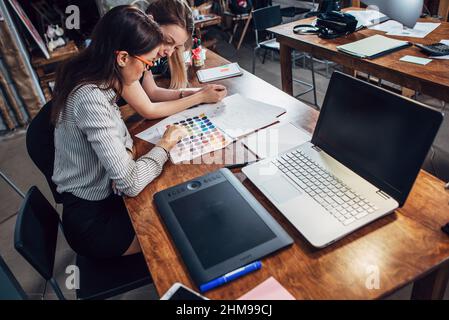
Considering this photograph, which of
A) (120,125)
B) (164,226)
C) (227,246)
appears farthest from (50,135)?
(227,246)

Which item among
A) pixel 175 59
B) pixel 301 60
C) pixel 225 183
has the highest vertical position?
pixel 175 59

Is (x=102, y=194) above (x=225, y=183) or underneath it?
underneath

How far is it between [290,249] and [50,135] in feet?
3.07

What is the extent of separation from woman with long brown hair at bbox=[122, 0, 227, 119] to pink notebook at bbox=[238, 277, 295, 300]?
2.93ft

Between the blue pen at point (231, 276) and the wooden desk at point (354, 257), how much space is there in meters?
0.01

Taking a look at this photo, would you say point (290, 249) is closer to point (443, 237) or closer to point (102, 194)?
point (443, 237)

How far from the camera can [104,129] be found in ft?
3.23

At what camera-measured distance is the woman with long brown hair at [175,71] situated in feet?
4.72

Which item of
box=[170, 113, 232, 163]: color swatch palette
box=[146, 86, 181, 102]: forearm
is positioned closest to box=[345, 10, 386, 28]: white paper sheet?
box=[146, 86, 181, 102]: forearm

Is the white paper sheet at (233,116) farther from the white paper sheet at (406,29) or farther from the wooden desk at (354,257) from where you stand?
the white paper sheet at (406,29)

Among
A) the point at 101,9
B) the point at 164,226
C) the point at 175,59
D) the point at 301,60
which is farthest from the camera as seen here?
the point at 301,60

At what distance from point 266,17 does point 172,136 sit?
7.82 feet

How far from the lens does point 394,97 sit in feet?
2.55

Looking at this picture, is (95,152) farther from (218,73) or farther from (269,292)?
(218,73)
